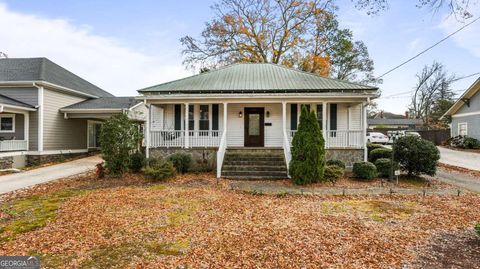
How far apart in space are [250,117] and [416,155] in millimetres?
7168

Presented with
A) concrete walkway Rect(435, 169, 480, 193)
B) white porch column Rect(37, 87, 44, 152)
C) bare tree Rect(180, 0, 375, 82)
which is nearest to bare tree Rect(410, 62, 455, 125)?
bare tree Rect(180, 0, 375, 82)

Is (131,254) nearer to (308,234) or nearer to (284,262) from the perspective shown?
(284,262)

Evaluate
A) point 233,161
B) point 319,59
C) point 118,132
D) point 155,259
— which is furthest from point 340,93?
point 319,59

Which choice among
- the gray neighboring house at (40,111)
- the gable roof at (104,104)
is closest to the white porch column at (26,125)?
the gray neighboring house at (40,111)

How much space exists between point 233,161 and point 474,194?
26.6 ft

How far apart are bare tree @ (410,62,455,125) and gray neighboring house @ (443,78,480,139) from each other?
2084 cm

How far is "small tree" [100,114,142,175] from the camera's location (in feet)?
33.8

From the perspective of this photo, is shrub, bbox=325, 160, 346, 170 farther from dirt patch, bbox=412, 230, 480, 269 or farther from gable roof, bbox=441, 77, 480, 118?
gable roof, bbox=441, 77, 480, 118

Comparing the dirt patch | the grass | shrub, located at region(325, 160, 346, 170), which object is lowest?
the grass

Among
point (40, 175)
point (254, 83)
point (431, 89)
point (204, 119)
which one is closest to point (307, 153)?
point (254, 83)

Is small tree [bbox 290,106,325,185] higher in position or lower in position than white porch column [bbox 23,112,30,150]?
lower

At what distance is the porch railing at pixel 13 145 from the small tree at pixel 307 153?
14217 millimetres

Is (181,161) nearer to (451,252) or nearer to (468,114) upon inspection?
(451,252)

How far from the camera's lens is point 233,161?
11.3 metres
